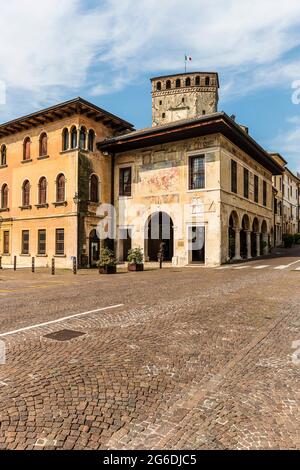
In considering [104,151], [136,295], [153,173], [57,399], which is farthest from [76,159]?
[57,399]

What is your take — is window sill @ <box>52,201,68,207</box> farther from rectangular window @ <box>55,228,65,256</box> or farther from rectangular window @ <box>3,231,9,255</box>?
rectangular window @ <box>3,231,9,255</box>

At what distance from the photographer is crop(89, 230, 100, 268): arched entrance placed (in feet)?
82.7

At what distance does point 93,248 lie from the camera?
83.9ft

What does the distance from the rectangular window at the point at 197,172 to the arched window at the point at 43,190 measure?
1142 cm

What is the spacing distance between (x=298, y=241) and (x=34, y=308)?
49.4 metres

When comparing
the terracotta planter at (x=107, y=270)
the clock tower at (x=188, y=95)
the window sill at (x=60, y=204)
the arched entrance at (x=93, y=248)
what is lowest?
the terracotta planter at (x=107, y=270)

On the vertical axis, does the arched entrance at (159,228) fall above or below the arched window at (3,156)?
below

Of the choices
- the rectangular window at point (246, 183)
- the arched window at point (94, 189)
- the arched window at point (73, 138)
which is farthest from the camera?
the rectangular window at point (246, 183)

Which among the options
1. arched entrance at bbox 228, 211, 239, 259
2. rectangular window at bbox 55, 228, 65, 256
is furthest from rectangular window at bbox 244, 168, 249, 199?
rectangular window at bbox 55, 228, 65, 256

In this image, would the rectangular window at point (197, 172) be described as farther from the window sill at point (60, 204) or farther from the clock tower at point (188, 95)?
the clock tower at point (188, 95)

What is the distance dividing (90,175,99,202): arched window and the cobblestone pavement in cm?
1869

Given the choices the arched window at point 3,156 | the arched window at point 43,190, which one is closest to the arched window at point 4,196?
the arched window at point 3,156

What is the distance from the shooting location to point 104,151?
2675 centimetres

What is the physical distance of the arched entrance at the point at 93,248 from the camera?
25203 millimetres
